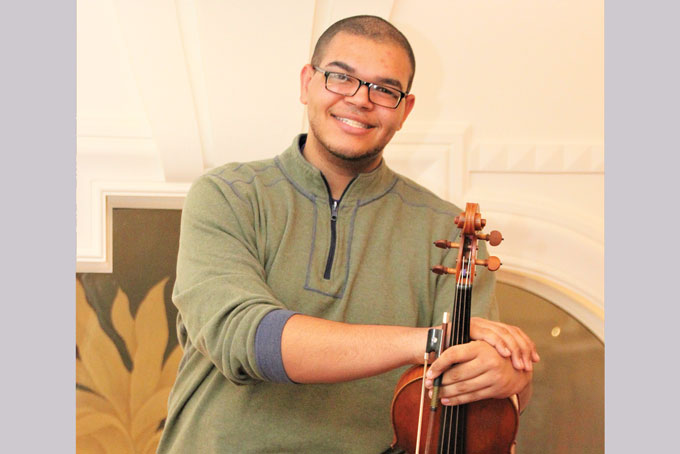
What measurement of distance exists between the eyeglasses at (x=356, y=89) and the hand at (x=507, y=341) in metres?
0.71

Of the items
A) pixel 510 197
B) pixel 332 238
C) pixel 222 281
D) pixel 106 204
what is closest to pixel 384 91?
pixel 332 238

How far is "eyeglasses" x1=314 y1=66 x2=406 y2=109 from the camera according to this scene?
214 centimetres

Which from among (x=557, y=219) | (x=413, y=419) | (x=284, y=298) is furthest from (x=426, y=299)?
(x=557, y=219)

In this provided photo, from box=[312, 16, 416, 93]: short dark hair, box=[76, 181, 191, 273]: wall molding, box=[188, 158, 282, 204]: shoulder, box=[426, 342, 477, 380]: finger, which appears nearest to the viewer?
box=[426, 342, 477, 380]: finger

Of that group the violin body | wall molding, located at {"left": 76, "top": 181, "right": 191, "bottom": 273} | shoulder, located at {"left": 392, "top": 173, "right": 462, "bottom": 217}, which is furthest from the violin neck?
wall molding, located at {"left": 76, "top": 181, "right": 191, "bottom": 273}

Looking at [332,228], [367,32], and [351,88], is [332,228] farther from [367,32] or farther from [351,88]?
[367,32]

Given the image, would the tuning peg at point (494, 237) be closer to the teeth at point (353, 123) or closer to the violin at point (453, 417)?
the violin at point (453, 417)

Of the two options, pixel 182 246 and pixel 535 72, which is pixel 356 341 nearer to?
pixel 182 246

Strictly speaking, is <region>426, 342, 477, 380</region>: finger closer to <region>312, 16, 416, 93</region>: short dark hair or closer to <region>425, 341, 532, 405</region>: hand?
<region>425, 341, 532, 405</region>: hand

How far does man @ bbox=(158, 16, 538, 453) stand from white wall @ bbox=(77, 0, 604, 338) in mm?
659

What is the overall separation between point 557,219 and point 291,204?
A: 138 cm

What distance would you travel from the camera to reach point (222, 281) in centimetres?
184

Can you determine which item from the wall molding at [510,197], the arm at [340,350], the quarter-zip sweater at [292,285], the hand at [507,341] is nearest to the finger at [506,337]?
the hand at [507,341]

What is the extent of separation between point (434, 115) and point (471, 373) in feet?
5.47
